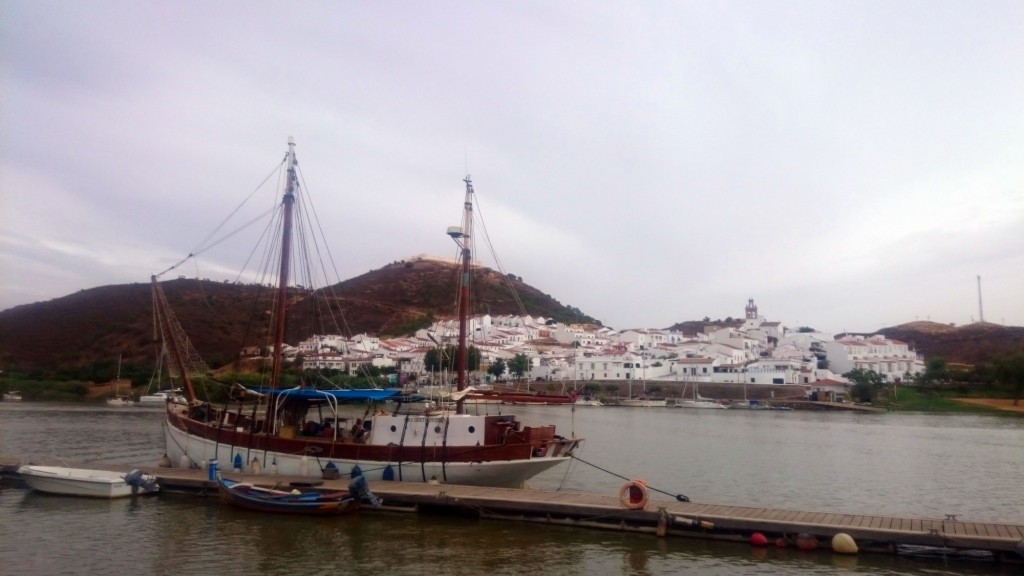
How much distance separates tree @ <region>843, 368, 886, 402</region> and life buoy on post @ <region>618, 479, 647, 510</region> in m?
78.0

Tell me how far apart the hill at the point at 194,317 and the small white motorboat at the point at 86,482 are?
135 feet

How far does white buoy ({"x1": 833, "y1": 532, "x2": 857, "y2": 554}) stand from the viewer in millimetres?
14648

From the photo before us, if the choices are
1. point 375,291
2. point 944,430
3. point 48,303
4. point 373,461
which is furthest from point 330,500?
point 375,291

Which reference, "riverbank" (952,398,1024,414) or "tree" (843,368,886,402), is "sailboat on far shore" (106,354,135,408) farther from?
"riverbank" (952,398,1024,414)

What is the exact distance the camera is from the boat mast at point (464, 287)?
24.4 m

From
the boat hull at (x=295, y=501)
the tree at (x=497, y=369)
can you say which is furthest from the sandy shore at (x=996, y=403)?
the boat hull at (x=295, y=501)

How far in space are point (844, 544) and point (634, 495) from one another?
15.5ft

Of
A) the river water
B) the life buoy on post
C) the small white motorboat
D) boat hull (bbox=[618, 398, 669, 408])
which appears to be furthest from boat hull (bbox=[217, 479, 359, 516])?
boat hull (bbox=[618, 398, 669, 408])

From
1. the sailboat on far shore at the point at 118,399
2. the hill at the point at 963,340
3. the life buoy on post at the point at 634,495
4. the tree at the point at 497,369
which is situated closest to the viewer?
the life buoy on post at the point at 634,495

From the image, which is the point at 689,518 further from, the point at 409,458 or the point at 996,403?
the point at 996,403

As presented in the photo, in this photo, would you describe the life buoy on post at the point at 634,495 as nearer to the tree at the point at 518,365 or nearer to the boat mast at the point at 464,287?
the boat mast at the point at 464,287

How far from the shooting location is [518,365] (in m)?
97.8

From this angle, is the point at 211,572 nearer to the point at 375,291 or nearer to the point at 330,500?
the point at 330,500

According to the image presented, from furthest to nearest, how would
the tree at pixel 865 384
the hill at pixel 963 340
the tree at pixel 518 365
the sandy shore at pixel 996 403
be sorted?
the hill at pixel 963 340
the tree at pixel 518 365
the tree at pixel 865 384
the sandy shore at pixel 996 403
